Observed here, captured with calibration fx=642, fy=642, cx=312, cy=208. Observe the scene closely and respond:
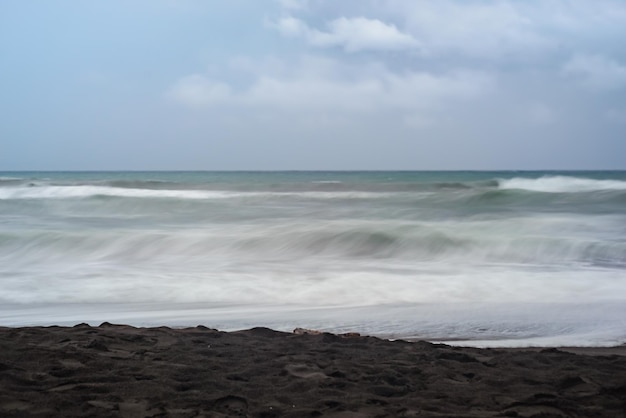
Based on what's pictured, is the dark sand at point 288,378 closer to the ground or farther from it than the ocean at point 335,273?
farther from it

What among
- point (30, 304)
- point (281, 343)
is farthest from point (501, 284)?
point (30, 304)

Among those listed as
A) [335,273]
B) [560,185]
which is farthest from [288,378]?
[560,185]

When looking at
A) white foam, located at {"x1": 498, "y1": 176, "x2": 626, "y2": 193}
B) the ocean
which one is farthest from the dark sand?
white foam, located at {"x1": 498, "y1": 176, "x2": 626, "y2": 193}

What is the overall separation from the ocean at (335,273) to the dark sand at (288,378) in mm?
1026

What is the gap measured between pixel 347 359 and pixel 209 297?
3408 millimetres

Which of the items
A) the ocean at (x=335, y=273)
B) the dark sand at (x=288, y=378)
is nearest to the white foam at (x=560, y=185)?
the ocean at (x=335, y=273)

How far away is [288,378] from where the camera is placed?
10.9ft

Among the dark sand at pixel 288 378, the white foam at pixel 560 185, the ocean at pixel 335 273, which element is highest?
the white foam at pixel 560 185

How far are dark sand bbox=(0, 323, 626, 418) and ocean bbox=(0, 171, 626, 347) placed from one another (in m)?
1.03

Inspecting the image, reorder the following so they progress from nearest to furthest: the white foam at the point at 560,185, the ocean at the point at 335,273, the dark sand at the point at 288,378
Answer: the dark sand at the point at 288,378
the ocean at the point at 335,273
the white foam at the point at 560,185

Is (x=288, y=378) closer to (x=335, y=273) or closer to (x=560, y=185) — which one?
(x=335, y=273)

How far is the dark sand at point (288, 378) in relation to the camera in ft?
9.37

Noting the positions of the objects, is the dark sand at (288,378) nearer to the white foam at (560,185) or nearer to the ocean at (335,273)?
the ocean at (335,273)

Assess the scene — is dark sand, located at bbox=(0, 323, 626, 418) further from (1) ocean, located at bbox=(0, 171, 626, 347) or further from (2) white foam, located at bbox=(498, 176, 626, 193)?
(2) white foam, located at bbox=(498, 176, 626, 193)
